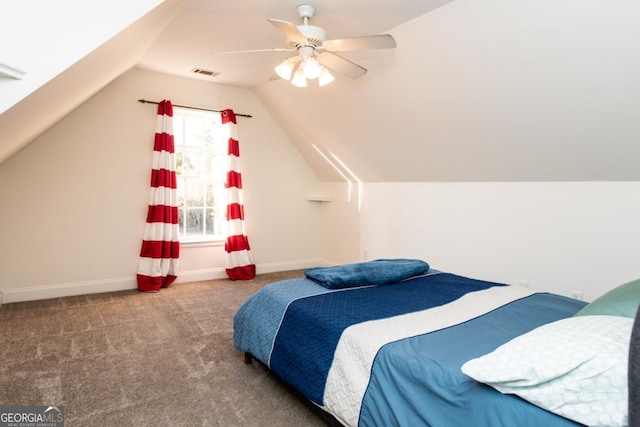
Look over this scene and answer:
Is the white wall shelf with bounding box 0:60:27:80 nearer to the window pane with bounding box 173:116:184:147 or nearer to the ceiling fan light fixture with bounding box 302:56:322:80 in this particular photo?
the ceiling fan light fixture with bounding box 302:56:322:80

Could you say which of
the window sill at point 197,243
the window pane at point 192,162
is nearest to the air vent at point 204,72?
the window pane at point 192,162

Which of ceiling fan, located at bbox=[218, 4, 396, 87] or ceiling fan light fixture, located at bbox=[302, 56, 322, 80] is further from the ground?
ceiling fan, located at bbox=[218, 4, 396, 87]

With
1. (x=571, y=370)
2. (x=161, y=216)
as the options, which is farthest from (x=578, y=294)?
(x=161, y=216)

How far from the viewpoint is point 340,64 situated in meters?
2.68

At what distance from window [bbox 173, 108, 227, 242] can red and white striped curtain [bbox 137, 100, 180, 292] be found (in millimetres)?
283

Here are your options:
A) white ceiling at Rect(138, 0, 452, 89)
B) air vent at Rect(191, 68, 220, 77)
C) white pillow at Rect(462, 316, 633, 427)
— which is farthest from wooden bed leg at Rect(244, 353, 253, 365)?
air vent at Rect(191, 68, 220, 77)

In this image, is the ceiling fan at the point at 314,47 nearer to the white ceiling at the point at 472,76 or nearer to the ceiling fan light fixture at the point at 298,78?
the ceiling fan light fixture at the point at 298,78

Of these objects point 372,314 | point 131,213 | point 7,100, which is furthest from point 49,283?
point 372,314

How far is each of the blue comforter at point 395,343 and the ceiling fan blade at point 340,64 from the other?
155cm

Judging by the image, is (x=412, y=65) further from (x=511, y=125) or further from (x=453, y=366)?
(x=453, y=366)

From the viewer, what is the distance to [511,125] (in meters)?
2.84

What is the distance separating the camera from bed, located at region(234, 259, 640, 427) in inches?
44.8

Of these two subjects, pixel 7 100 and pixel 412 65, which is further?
pixel 412 65

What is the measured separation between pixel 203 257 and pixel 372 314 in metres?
3.34
